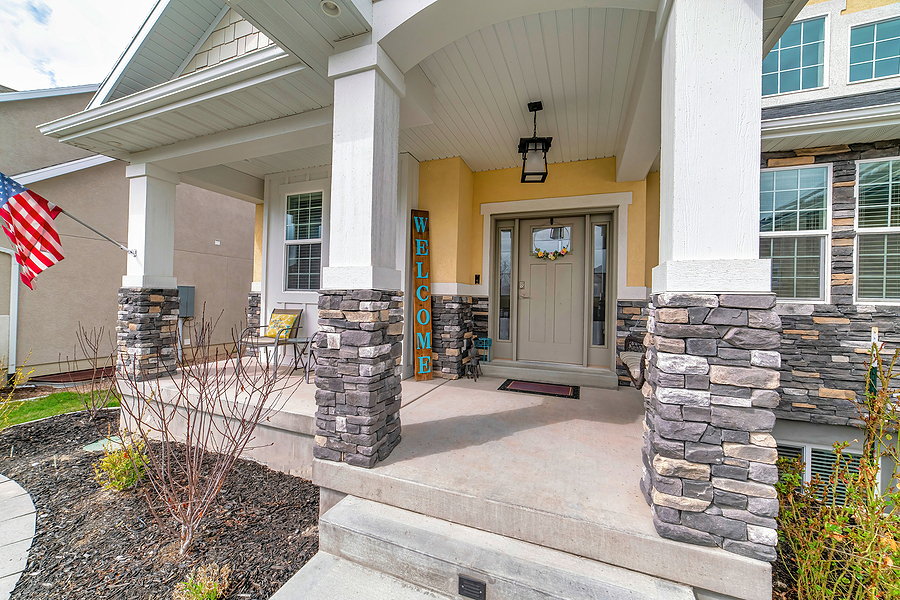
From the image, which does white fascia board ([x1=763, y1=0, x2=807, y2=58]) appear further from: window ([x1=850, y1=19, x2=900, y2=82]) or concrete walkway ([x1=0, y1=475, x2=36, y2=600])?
concrete walkway ([x1=0, y1=475, x2=36, y2=600])

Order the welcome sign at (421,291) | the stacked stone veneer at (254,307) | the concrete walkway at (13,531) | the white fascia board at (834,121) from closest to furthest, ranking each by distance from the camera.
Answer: the concrete walkway at (13,531)
the white fascia board at (834,121)
the welcome sign at (421,291)
the stacked stone veneer at (254,307)

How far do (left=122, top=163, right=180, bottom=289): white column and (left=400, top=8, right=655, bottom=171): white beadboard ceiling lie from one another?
2995 mm

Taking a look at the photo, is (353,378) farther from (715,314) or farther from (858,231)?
(858,231)

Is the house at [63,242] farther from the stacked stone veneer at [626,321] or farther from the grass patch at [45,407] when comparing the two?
the stacked stone veneer at [626,321]

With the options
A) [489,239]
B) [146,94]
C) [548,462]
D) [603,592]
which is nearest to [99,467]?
[146,94]

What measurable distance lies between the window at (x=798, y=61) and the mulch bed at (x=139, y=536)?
5.74 m

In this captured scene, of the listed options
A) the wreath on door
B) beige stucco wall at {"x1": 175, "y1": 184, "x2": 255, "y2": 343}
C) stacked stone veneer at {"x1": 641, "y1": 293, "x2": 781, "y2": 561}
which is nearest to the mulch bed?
stacked stone veneer at {"x1": 641, "y1": 293, "x2": 781, "y2": 561}

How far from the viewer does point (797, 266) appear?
3457mm

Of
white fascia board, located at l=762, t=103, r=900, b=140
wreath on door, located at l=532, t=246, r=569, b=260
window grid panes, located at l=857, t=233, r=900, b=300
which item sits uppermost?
white fascia board, located at l=762, t=103, r=900, b=140

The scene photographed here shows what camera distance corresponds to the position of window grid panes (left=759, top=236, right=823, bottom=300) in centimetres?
340

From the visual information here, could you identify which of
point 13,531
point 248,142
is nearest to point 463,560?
point 13,531

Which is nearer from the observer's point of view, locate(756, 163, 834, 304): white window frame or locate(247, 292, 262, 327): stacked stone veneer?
locate(756, 163, 834, 304): white window frame

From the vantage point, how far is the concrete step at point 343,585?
5.40ft

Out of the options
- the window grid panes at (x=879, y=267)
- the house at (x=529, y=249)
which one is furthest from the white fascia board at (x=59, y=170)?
the window grid panes at (x=879, y=267)
